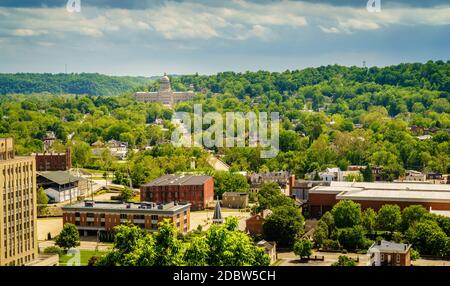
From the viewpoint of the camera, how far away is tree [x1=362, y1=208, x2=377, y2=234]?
2014 centimetres

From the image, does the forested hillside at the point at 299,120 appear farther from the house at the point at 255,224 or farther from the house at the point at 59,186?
the house at the point at 255,224

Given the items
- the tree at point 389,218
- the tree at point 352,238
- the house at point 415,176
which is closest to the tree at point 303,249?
the tree at point 352,238

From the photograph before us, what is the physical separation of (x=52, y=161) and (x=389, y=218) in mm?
16883

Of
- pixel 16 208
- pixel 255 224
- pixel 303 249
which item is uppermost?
pixel 16 208

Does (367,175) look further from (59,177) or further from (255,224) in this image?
(255,224)

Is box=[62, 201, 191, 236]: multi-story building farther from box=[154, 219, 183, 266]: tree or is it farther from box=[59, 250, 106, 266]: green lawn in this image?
box=[154, 219, 183, 266]: tree

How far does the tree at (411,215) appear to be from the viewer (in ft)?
65.2

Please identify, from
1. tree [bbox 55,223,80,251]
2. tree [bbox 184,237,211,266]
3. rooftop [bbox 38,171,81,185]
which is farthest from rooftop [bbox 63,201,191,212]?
tree [bbox 184,237,211,266]

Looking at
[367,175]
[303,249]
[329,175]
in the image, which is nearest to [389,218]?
[303,249]

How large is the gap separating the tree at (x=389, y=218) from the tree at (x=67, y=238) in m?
6.96

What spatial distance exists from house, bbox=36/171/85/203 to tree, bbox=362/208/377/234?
10.3 m

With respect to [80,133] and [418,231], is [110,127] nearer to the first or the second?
[80,133]

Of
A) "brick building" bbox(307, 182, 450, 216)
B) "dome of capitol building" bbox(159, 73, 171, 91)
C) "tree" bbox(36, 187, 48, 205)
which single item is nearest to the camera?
"brick building" bbox(307, 182, 450, 216)

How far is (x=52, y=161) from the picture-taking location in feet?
110
